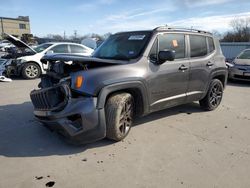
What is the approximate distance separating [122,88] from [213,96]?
306 centimetres

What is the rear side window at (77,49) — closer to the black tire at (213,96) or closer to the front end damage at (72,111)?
the black tire at (213,96)

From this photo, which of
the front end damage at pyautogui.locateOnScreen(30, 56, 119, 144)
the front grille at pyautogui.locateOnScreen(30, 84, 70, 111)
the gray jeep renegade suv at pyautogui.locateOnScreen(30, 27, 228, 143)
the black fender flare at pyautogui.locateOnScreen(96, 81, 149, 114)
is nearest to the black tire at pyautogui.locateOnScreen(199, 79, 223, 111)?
the gray jeep renegade suv at pyautogui.locateOnScreen(30, 27, 228, 143)

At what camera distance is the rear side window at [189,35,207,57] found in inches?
219

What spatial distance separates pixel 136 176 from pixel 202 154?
47.4 inches

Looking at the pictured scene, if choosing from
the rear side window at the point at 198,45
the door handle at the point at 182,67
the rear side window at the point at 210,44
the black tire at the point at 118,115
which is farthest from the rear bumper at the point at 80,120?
the rear side window at the point at 210,44

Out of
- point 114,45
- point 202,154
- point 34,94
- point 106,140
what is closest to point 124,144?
point 106,140

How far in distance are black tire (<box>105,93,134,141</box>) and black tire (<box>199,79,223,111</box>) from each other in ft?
8.03

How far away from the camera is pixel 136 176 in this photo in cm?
334

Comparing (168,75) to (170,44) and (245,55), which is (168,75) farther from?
(245,55)

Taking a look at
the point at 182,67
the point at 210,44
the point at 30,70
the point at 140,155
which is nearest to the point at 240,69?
the point at 210,44

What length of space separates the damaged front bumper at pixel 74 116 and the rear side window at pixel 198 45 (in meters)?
2.70

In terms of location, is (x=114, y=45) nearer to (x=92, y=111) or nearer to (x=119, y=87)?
(x=119, y=87)

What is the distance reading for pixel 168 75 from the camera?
4898 mm

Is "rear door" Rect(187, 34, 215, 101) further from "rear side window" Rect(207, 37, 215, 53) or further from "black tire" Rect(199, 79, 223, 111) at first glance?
"black tire" Rect(199, 79, 223, 111)
